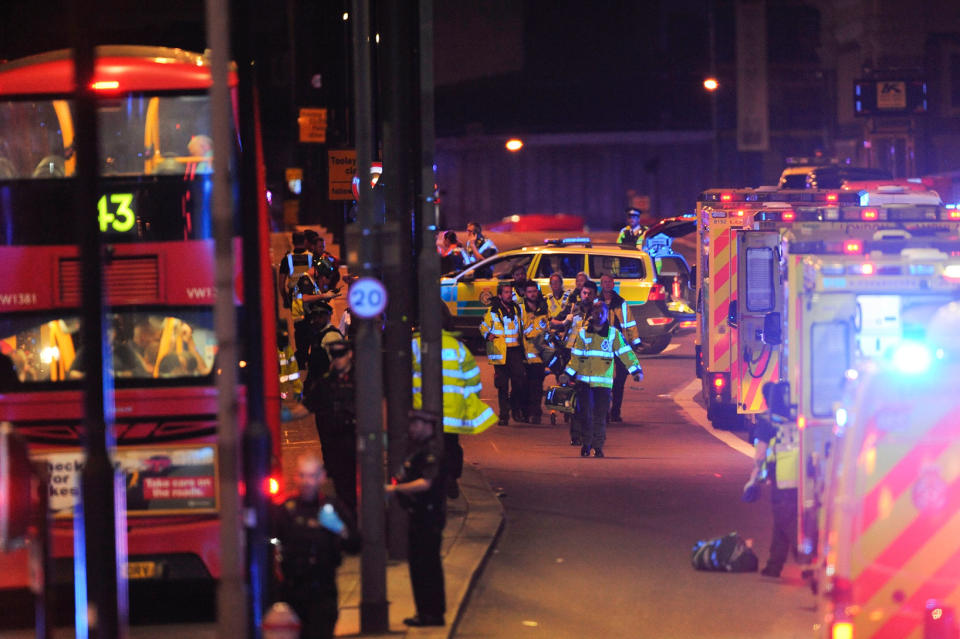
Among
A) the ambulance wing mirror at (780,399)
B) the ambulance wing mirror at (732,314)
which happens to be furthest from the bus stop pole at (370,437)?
the ambulance wing mirror at (732,314)

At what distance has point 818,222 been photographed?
51.4ft

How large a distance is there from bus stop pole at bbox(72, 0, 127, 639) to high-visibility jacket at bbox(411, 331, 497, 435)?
6.06 m

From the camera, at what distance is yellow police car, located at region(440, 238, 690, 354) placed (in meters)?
26.1

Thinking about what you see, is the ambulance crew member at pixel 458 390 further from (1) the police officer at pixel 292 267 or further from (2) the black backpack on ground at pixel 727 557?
(1) the police officer at pixel 292 267

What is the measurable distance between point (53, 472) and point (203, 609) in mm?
1758

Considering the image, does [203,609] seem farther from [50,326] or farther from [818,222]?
[818,222]

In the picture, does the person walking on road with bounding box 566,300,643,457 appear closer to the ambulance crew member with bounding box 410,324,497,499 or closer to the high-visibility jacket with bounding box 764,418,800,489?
the ambulance crew member with bounding box 410,324,497,499

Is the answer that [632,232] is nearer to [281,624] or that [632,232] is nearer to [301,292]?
[301,292]

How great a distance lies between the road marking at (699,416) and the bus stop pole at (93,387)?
11.4m

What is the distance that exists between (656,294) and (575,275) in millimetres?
1495

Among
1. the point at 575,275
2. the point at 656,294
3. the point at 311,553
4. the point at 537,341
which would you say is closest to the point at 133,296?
the point at 311,553

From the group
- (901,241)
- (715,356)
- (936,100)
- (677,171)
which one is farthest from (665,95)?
(901,241)

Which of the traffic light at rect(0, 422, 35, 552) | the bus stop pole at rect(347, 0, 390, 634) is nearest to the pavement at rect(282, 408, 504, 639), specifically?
the bus stop pole at rect(347, 0, 390, 634)

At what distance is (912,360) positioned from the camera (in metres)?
7.16
